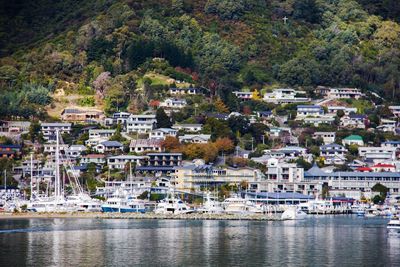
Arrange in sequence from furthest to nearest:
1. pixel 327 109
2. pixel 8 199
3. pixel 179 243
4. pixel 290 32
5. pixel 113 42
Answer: pixel 290 32 < pixel 113 42 < pixel 327 109 < pixel 8 199 < pixel 179 243

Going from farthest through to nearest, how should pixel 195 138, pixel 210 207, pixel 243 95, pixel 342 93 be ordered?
1. pixel 342 93
2. pixel 243 95
3. pixel 195 138
4. pixel 210 207

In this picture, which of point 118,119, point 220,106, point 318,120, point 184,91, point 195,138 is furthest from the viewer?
point 184,91

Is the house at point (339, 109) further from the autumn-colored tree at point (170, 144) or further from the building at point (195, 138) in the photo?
the autumn-colored tree at point (170, 144)

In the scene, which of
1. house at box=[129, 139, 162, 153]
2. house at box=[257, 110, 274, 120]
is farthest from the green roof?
house at box=[129, 139, 162, 153]

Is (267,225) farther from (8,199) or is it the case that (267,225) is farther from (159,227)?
(8,199)

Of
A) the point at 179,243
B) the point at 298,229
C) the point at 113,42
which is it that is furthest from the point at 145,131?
the point at 179,243

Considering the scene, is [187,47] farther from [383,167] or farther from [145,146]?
[383,167]

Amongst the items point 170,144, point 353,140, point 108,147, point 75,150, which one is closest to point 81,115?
point 75,150
